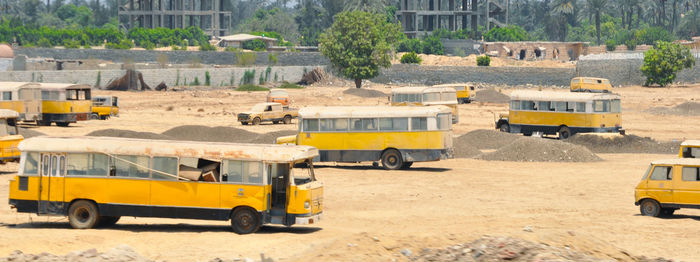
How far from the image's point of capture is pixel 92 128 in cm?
5062

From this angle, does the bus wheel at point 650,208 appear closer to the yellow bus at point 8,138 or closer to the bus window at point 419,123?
the bus window at point 419,123

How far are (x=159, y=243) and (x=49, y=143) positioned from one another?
3881mm

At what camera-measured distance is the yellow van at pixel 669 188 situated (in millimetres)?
24359

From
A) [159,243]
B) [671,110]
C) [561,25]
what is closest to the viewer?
[159,243]

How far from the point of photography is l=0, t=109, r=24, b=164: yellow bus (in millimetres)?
31234

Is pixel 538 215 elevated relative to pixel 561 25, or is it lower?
lower

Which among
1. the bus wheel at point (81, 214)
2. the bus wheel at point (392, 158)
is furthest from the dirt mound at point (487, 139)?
the bus wheel at point (81, 214)

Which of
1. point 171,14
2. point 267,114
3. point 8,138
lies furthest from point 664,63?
point 171,14

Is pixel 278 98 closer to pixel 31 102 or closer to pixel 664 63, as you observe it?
pixel 31 102

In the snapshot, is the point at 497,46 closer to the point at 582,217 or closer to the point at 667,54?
the point at 667,54

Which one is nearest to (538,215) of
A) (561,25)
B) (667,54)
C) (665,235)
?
(665,235)

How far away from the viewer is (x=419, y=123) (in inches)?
1385

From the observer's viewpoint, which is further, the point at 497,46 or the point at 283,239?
the point at 497,46

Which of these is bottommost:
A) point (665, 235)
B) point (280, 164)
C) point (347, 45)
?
point (665, 235)
